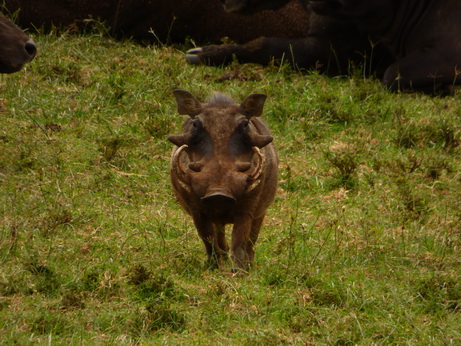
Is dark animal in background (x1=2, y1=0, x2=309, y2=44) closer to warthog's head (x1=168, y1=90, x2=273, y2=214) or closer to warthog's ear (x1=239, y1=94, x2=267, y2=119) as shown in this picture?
warthog's ear (x1=239, y1=94, x2=267, y2=119)

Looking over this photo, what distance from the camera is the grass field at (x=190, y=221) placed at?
471 centimetres

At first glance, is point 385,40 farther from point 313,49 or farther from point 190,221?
point 190,221

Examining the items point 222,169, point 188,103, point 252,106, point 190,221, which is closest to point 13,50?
point 190,221

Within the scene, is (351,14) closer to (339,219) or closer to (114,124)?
(114,124)

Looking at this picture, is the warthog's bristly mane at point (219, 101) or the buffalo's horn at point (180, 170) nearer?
the buffalo's horn at point (180, 170)

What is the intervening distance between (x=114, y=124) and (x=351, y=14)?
8.42ft

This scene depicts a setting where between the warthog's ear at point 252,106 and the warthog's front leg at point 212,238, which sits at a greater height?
the warthog's ear at point 252,106

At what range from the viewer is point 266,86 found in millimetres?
8906

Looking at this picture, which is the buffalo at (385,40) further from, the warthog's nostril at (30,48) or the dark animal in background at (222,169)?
the dark animal in background at (222,169)

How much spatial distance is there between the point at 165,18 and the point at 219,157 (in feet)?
18.9

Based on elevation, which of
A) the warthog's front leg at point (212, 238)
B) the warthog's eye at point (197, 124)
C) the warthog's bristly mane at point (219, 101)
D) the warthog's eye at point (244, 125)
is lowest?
the warthog's front leg at point (212, 238)

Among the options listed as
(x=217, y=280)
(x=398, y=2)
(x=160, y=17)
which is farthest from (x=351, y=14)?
(x=217, y=280)

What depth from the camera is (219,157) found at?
496 centimetres

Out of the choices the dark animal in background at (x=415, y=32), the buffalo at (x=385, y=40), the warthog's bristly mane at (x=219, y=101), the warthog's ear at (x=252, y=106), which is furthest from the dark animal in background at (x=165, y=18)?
the warthog's ear at (x=252, y=106)
